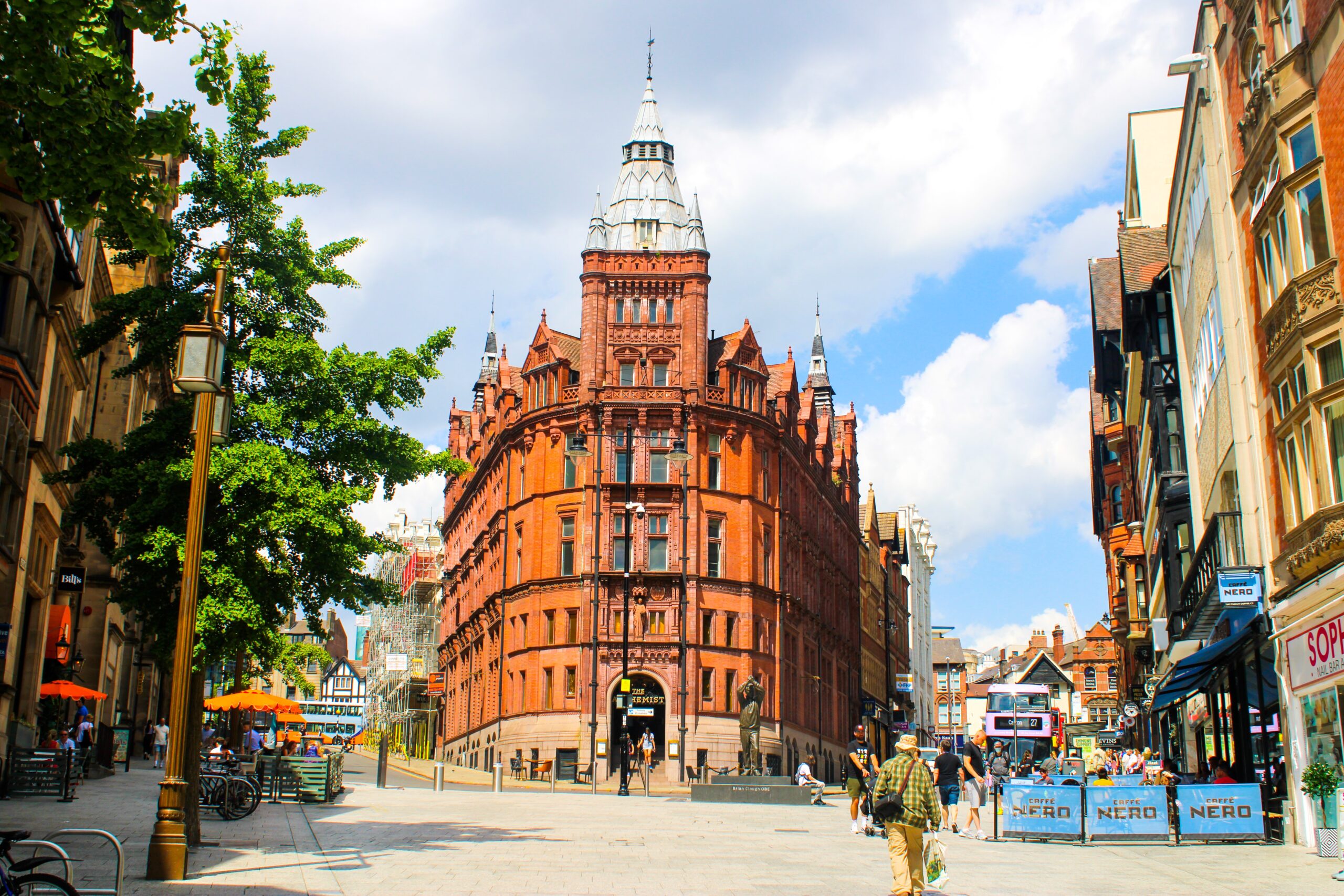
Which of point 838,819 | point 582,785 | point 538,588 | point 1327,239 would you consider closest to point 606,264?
point 538,588

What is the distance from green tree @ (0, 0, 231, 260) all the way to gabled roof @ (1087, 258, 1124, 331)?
148 feet

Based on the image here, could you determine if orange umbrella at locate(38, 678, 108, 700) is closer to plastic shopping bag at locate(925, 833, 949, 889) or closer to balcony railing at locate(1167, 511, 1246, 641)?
plastic shopping bag at locate(925, 833, 949, 889)

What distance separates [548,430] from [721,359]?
8526 mm

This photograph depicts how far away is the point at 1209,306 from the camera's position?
28375 mm

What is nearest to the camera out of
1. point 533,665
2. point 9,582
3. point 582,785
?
point 9,582

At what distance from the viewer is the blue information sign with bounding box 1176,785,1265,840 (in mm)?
21781

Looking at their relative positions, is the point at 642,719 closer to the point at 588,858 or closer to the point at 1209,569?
the point at 1209,569

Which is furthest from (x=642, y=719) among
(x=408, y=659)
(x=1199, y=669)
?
(x=408, y=659)

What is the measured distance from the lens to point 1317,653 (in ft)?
66.1

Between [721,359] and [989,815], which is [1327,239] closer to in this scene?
[989,815]

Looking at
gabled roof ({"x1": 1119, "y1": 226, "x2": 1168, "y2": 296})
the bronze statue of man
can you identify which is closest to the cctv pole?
the bronze statue of man

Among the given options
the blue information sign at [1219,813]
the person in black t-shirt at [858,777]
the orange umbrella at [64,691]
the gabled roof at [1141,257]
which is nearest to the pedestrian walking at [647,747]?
the person in black t-shirt at [858,777]

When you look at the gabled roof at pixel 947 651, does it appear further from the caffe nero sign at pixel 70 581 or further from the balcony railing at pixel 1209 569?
the caffe nero sign at pixel 70 581

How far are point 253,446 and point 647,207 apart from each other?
4241 centimetres
